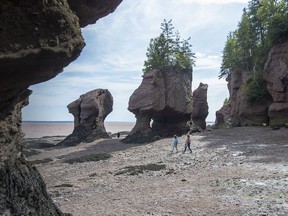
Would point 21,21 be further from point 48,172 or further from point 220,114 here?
point 220,114

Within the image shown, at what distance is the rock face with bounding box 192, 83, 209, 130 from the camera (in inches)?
2817

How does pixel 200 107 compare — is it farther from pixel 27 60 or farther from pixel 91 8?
pixel 27 60

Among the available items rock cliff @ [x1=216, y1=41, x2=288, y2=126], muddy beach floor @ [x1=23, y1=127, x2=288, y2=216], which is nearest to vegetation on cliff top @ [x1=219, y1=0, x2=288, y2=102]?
rock cliff @ [x1=216, y1=41, x2=288, y2=126]

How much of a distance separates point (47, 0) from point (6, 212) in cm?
531

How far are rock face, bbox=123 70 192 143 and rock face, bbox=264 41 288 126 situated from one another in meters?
13.3

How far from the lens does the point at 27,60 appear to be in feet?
22.2

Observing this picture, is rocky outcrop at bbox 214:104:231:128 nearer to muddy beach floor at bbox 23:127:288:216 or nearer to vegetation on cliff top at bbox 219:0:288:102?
vegetation on cliff top at bbox 219:0:288:102

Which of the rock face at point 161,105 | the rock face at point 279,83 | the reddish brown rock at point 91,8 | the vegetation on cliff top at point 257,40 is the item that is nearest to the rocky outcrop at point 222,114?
the vegetation on cliff top at point 257,40

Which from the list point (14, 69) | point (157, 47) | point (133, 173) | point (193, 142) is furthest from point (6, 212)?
point (157, 47)

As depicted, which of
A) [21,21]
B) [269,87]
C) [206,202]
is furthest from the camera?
[269,87]

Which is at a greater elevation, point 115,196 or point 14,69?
point 14,69

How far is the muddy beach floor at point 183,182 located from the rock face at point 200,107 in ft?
125

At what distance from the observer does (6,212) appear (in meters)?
7.71

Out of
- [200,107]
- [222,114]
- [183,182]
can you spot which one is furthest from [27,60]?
[222,114]
